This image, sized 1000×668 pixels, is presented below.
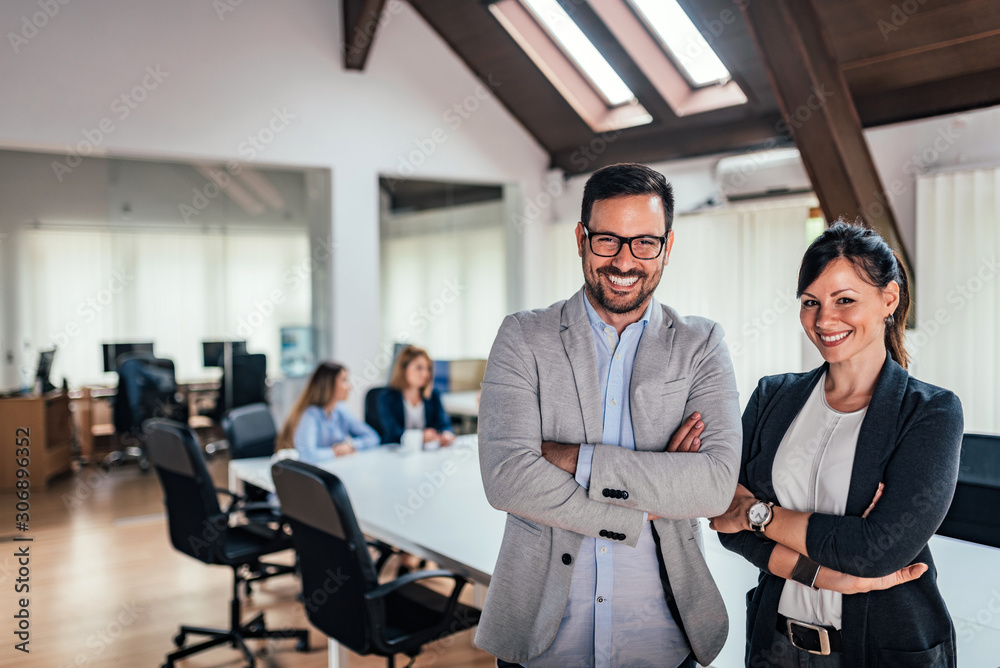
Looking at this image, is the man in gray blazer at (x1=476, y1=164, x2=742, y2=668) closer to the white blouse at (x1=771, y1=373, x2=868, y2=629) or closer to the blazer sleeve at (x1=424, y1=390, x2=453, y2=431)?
the white blouse at (x1=771, y1=373, x2=868, y2=629)

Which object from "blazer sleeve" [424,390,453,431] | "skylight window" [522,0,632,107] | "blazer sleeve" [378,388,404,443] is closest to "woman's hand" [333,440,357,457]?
"blazer sleeve" [378,388,404,443]

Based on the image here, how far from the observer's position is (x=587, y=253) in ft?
5.04

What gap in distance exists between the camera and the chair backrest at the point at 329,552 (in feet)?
7.75

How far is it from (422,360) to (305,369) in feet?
6.50

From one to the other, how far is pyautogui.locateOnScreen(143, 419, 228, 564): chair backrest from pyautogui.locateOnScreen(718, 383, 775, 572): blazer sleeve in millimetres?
2322

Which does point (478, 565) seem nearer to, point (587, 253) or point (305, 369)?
point (587, 253)

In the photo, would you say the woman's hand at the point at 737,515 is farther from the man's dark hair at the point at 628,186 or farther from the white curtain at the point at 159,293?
the white curtain at the point at 159,293

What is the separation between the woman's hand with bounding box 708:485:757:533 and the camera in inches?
63.3

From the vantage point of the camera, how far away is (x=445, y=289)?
6.91 metres

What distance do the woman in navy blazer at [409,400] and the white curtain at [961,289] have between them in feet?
9.62

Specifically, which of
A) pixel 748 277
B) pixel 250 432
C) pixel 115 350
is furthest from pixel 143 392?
pixel 748 277

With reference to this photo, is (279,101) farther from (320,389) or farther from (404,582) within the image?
(404,582)

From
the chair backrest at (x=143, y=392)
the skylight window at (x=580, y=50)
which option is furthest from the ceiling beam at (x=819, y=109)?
the chair backrest at (x=143, y=392)

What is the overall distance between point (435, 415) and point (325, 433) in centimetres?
75
